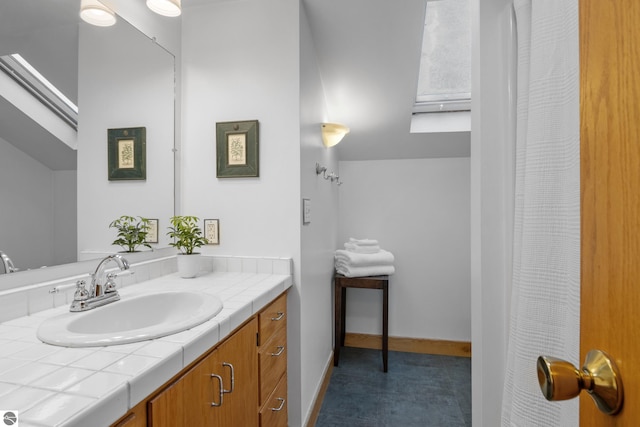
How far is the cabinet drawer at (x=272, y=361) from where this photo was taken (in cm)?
126

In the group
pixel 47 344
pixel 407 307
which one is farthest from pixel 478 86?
pixel 407 307

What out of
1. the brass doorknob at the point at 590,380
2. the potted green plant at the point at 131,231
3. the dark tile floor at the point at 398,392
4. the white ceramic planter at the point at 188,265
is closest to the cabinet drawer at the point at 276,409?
the dark tile floor at the point at 398,392

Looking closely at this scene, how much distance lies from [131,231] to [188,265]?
30 cm

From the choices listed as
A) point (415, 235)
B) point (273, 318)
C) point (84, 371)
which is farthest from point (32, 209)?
point (415, 235)

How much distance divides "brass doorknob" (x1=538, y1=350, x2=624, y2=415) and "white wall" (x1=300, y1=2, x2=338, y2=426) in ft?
4.14

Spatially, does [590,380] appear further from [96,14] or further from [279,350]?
[96,14]

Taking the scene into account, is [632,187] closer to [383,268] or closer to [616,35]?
[616,35]

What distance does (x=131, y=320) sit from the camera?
1.10 meters

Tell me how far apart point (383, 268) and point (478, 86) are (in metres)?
1.64

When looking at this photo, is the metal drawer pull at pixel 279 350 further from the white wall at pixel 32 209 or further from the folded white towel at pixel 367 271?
the folded white towel at pixel 367 271

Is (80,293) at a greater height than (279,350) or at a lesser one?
greater

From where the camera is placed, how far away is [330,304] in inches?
98.7

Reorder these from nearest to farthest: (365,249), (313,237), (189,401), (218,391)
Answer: (189,401)
(218,391)
(313,237)
(365,249)

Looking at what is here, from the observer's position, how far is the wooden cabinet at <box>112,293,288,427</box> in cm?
72
